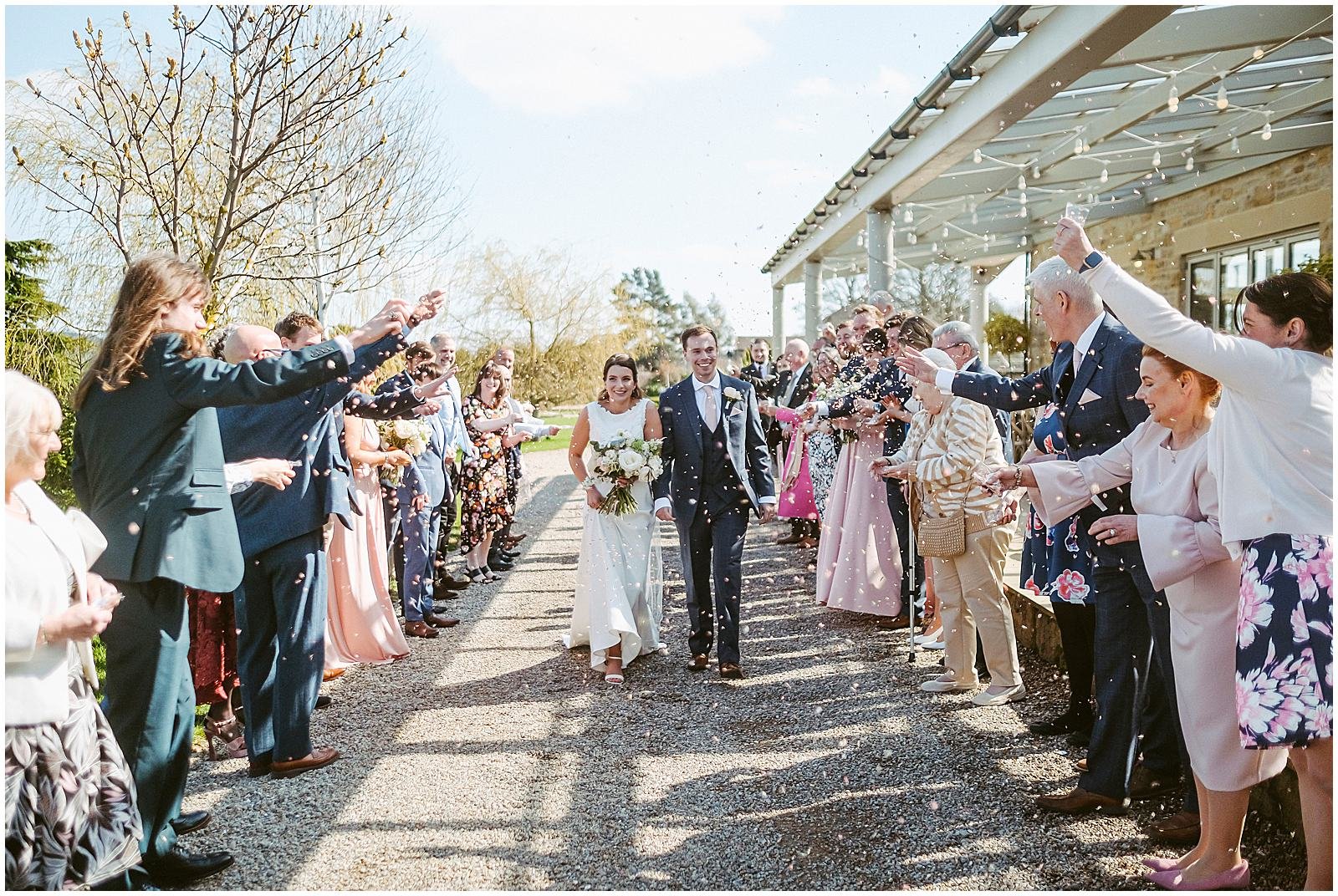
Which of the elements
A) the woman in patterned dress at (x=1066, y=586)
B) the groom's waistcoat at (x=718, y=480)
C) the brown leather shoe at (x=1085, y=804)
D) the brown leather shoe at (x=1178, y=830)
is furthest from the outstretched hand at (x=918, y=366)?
the brown leather shoe at (x=1178, y=830)

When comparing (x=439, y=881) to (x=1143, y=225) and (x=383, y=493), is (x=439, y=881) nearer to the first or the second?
(x=383, y=493)

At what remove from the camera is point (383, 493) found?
267 inches

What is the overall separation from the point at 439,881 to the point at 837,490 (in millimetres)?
4764

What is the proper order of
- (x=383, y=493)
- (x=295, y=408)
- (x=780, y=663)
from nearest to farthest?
(x=295, y=408) < (x=780, y=663) < (x=383, y=493)

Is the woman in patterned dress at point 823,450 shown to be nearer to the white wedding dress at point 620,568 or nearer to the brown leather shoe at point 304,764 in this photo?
the white wedding dress at point 620,568

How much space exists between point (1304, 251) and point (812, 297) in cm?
921

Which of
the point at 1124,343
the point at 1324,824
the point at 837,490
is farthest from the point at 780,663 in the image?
the point at 1324,824

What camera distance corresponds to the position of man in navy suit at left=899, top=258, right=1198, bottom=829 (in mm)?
3594

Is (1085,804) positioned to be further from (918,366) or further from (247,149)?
(247,149)

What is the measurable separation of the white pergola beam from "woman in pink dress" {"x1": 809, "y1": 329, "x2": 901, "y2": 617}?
93.5 inches

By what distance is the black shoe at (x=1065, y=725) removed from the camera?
177 inches

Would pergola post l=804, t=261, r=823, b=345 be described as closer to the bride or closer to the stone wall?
the stone wall

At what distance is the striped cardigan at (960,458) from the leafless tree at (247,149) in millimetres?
4008

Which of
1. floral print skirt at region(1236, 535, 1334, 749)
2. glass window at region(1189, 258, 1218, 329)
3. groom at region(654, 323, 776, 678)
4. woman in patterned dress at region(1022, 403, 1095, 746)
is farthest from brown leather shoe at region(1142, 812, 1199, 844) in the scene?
glass window at region(1189, 258, 1218, 329)
